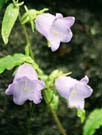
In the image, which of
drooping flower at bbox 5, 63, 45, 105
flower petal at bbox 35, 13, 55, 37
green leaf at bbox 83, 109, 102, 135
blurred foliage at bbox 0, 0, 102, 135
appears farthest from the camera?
blurred foliage at bbox 0, 0, 102, 135

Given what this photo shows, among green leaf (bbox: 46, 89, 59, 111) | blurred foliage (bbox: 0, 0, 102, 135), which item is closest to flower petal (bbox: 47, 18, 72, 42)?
green leaf (bbox: 46, 89, 59, 111)

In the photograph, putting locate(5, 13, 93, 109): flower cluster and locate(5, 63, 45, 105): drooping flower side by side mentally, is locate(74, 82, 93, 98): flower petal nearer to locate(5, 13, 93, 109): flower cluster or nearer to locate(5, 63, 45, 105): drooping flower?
locate(5, 13, 93, 109): flower cluster

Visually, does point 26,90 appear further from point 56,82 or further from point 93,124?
point 93,124

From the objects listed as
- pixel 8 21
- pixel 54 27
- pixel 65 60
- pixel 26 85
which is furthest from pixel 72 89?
pixel 65 60

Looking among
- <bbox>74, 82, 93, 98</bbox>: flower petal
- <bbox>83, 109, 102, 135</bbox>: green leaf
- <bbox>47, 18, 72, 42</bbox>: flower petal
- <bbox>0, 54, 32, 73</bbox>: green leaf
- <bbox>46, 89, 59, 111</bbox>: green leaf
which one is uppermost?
<bbox>47, 18, 72, 42</bbox>: flower petal

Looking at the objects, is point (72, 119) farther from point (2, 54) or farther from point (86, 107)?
point (2, 54)

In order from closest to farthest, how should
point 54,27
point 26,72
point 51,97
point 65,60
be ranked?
1. point 26,72
2. point 54,27
3. point 51,97
4. point 65,60

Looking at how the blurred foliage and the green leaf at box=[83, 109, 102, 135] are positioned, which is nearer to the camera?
the green leaf at box=[83, 109, 102, 135]
